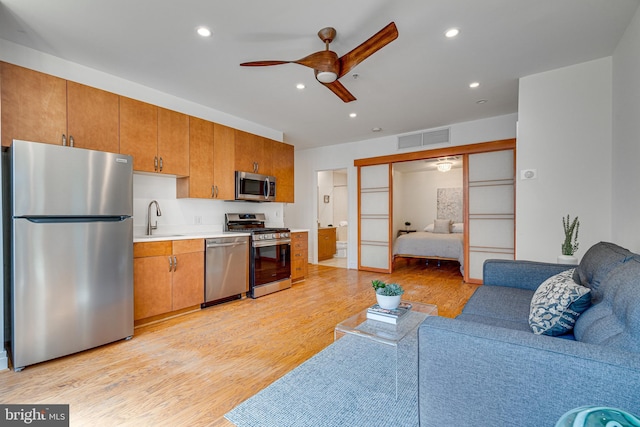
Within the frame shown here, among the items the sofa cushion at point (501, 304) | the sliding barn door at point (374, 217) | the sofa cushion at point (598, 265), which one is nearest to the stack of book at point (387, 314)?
the sofa cushion at point (501, 304)

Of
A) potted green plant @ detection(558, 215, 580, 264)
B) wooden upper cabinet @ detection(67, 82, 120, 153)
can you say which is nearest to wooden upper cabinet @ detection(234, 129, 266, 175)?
wooden upper cabinet @ detection(67, 82, 120, 153)

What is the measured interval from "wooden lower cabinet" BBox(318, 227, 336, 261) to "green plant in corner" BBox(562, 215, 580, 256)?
4720 millimetres

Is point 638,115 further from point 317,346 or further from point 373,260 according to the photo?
point 373,260

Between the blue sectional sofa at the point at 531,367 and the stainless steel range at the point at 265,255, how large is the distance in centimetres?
309

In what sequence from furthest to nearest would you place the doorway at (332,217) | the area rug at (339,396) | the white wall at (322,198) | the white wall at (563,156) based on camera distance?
the white wall at (322,198), the doorway at (332,217), the white wall at (563,156), the area rug at (339,396)

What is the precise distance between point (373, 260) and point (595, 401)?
497cm

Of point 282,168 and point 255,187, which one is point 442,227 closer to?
point 282,168

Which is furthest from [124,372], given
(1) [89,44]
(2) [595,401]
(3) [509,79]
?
(3) [509,79]

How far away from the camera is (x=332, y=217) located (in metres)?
8.40

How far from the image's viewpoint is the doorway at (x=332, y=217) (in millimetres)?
7154

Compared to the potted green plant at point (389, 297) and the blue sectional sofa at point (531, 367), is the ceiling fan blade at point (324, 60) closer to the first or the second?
the potted green plant at point (389, 297)

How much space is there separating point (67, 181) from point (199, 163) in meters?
1.54

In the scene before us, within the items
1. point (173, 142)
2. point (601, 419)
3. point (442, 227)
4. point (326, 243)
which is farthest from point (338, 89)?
point (442, 227)

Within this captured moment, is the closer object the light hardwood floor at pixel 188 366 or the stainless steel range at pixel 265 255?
the light hardwood floor at pixel 188 366
